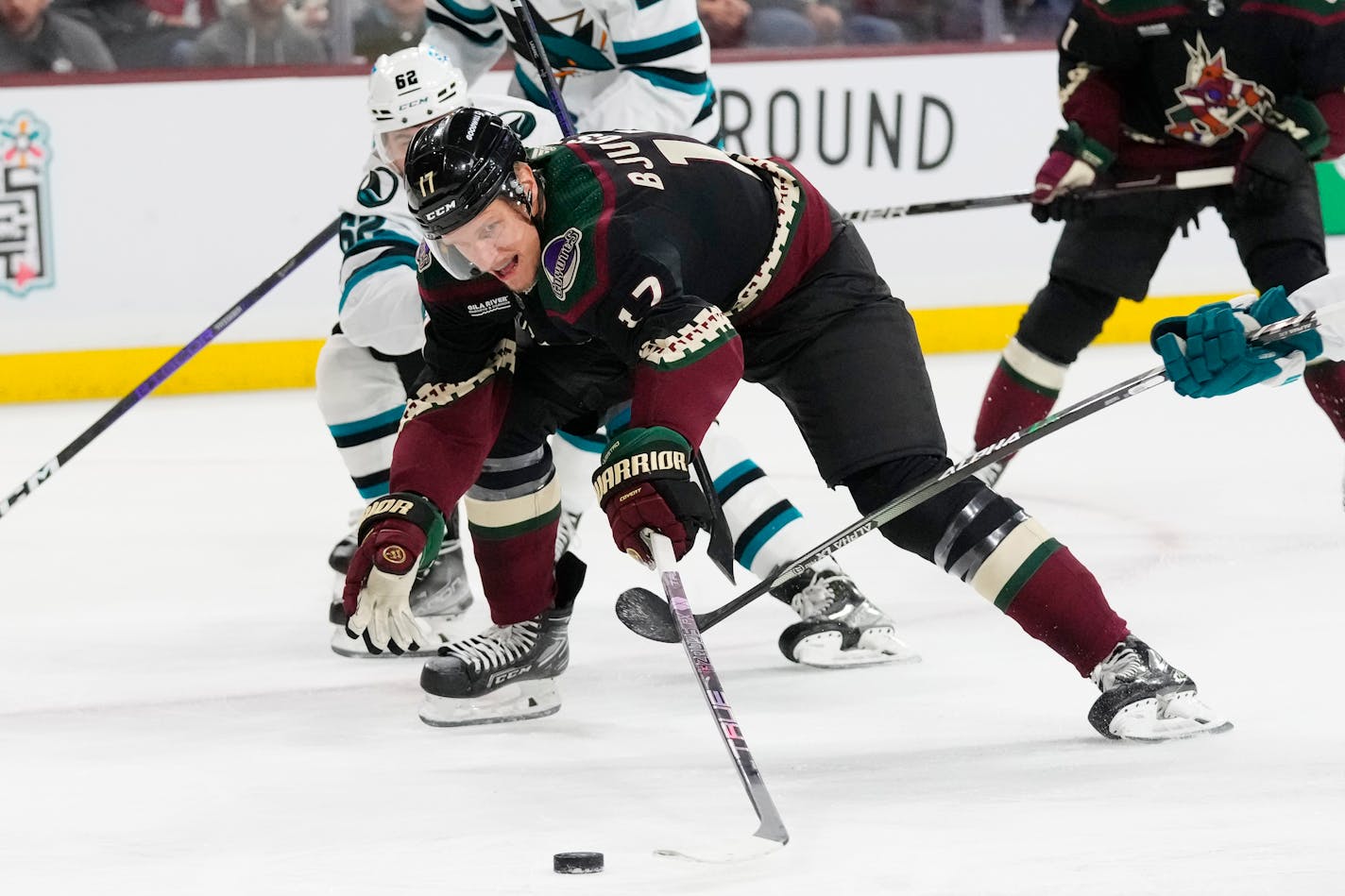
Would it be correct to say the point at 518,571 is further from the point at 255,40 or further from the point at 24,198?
the point at 255,40

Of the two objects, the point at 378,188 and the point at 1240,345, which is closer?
the point at 1240,345

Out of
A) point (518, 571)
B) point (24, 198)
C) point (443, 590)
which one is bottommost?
point (24, 198)

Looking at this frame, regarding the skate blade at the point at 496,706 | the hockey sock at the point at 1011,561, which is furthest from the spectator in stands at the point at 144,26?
the hockey sock at the point at 1011,561

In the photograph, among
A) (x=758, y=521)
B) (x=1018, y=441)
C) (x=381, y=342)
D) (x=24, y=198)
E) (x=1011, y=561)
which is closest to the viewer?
(x=1011, y=561)

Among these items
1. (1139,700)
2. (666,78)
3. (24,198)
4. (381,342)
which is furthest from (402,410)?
(24,198)

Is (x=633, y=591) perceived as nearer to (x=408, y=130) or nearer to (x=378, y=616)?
(x=378, y=616)

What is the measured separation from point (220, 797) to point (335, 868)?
1.11 feet

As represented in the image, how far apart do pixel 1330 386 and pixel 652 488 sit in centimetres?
179

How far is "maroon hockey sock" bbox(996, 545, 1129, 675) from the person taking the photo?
2.34 metres

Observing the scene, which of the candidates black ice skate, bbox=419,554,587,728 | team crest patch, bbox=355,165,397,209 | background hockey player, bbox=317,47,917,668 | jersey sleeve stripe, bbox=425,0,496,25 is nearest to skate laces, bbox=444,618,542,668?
black ice skate, bbox=419,554,587,728

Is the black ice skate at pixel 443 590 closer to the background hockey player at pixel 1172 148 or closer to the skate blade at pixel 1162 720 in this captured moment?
the background hockey player at pixel 1172 148

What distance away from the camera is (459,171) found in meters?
2.20

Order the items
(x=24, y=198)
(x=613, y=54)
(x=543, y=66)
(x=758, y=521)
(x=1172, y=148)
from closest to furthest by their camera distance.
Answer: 1. (x=758, y=521)
2. (x=543, y=66)
3. (x=613, y=54)
4. (x=1172, y=148)
5. (x=24, y=198)

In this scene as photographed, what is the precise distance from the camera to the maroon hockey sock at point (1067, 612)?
2338 millimetres
